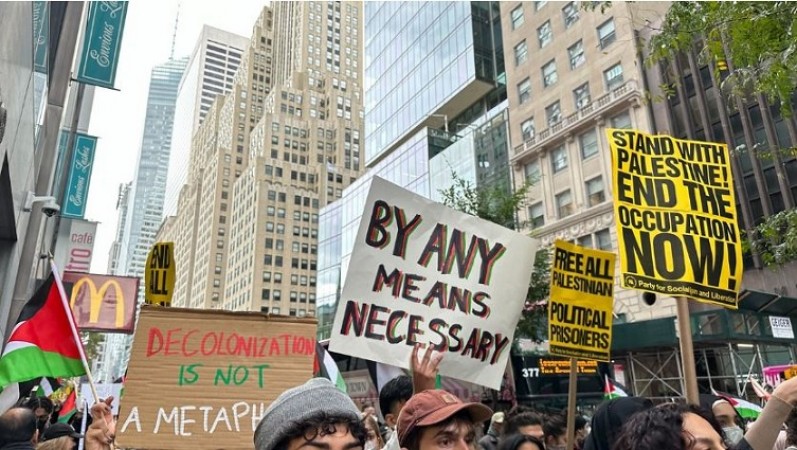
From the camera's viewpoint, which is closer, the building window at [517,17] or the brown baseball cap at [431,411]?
the brown baseball cap at [431,411]

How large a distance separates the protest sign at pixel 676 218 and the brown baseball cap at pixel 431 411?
2330 millimetres

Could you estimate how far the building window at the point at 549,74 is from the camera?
111 feet

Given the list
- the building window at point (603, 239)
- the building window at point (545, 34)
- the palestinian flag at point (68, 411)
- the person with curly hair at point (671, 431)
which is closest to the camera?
the person with curly hair at point (671, 431)

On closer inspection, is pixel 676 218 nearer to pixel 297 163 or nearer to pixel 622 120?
pixel 622 120

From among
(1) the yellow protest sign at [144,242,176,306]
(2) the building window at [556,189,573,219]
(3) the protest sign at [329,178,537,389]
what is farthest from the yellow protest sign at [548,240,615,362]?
(2) the building window at [556,189,573,219]

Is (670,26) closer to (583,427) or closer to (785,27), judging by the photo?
(785,27)

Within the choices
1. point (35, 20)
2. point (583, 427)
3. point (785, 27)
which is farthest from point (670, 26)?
point (35, 20)

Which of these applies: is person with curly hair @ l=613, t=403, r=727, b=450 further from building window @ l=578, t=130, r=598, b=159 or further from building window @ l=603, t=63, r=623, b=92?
building window @ l=603, t=63, r=623, b=92

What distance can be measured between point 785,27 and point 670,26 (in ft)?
4.16

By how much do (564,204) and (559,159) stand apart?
2.82m

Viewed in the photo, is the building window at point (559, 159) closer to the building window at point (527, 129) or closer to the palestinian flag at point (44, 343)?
the building window at point (527, 129)

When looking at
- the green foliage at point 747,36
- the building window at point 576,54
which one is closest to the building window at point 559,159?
the building window at point 576,54

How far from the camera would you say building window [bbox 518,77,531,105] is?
35.3 metres

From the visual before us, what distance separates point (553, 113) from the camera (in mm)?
33281
